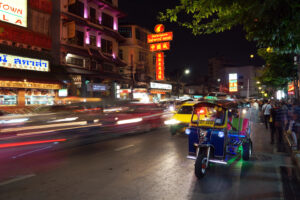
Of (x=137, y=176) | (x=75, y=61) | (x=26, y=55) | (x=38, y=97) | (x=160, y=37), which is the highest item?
(x=160, y=37)

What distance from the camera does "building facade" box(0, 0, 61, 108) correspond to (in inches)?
777

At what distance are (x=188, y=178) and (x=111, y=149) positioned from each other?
172 inches

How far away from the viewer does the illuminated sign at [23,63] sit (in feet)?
63.4

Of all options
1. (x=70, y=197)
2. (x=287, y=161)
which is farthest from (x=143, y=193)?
(x=287, y=161)

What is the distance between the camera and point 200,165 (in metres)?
6.00

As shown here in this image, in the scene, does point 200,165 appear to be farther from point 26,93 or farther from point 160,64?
point 160,64

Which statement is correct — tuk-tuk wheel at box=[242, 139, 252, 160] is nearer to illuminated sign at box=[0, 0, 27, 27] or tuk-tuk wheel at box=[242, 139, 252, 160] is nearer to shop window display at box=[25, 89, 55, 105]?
shop window display at box=[25, 89, 55, 105]

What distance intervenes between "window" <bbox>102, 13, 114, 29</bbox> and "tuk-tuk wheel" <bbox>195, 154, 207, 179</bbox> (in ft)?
94.9

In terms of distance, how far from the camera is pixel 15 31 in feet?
68.4

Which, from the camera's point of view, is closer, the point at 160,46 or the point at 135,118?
the point at 135,118

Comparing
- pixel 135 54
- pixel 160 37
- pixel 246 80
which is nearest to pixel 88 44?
pixel 135 54

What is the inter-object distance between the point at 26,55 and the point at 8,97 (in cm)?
399

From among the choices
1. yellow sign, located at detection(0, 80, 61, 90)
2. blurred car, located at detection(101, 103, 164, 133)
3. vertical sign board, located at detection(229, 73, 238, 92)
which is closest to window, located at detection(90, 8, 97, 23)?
yellow sign, located at detection(0, 80, 61, 90)

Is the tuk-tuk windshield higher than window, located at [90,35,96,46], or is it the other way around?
window, located at [90,35,96,46]
